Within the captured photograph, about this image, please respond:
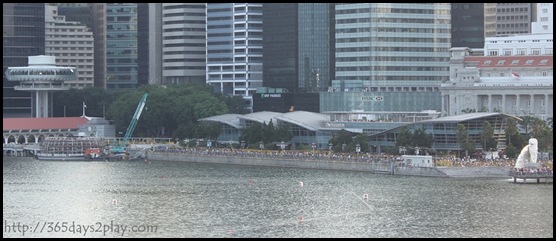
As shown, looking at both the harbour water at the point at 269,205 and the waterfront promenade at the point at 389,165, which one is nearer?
the harbour water at the point at 269,205

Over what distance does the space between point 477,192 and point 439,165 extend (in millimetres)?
24714

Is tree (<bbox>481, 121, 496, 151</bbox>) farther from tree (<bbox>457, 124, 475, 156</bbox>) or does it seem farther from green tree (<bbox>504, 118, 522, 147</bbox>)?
green tree (<bbox>504, 118, 522, 147</bbox>)

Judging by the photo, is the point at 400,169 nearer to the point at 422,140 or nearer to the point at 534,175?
the point at 422,140

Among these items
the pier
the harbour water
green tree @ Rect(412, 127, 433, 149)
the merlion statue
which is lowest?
the harbour water

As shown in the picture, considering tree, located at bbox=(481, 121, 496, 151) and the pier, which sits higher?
tree, located at bbox=(481, 121, 496, 151)

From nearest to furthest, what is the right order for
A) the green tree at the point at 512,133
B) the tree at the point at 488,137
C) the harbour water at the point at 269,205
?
the harbour water at the point at 269,205 < the tree at the point at 488,137 < the green tree at the point at 512,133

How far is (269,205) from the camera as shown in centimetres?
14162

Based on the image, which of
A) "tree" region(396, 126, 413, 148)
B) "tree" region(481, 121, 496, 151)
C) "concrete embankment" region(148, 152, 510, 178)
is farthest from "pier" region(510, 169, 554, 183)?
"tree" region(396, 126, 413, 148)

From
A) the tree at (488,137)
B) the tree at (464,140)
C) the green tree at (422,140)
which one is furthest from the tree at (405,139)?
the tree at (488,137)

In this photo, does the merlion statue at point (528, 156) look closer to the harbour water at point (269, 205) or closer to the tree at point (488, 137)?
the harbour water at point (269, 205)

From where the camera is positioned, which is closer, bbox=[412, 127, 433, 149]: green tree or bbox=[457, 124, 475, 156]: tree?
bbox=[457, 124, 475, 156]: tree

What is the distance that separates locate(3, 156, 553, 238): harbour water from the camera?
122688mm

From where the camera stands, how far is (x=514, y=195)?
150500mm

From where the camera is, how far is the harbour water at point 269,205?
12269 cm
